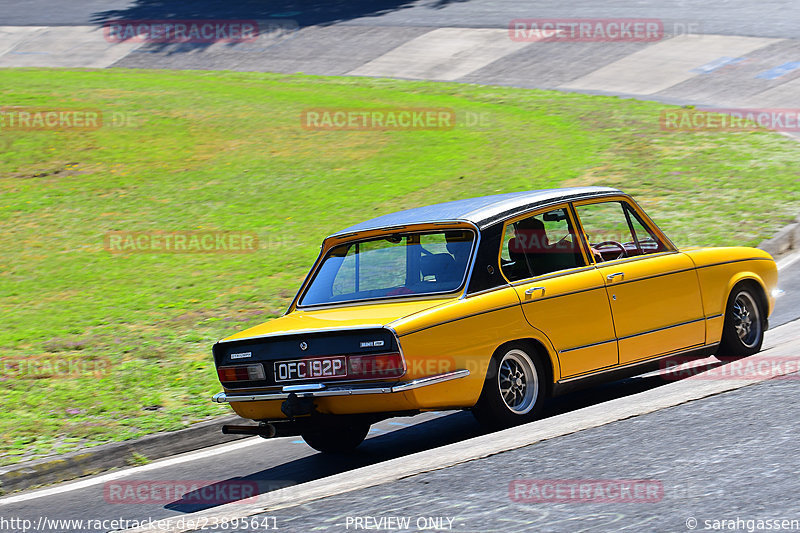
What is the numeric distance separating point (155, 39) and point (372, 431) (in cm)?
2854

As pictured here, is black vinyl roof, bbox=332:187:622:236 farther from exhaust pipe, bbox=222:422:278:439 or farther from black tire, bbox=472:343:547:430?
exhaust pipe, bbox=222:422:278:439

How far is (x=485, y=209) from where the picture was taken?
6.95 meters

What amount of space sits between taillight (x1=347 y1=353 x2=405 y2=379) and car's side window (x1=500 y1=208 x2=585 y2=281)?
1.21 m

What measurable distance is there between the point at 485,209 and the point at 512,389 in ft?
4.32

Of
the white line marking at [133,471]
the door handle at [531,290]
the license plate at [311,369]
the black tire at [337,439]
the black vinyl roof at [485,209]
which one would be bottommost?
the white line marking at [133,471]

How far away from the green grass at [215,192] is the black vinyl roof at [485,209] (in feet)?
7.90

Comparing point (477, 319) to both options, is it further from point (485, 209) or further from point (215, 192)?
point (215, 192)

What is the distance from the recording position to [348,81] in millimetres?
26500

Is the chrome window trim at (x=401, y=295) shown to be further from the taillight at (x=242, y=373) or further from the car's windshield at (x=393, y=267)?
the taillight at (x=242, y=373)

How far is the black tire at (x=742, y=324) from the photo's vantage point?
7754 millimetres

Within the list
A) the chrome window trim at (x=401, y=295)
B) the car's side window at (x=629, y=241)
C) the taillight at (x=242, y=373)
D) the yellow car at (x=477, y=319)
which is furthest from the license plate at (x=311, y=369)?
the car's side window at (x=629, y=241)

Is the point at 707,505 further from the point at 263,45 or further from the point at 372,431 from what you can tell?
the point at 263,45

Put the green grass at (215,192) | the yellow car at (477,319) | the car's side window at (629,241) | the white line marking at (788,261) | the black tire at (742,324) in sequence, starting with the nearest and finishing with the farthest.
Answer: the yellow car at (477,319) < the car's side window at (629,241) < the black tire at (742,324) < the green grass at (215,192) < the white line marking at (788,261)

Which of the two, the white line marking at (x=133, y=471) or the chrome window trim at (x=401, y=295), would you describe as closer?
the chrome window trim at (x=401, y=295)
